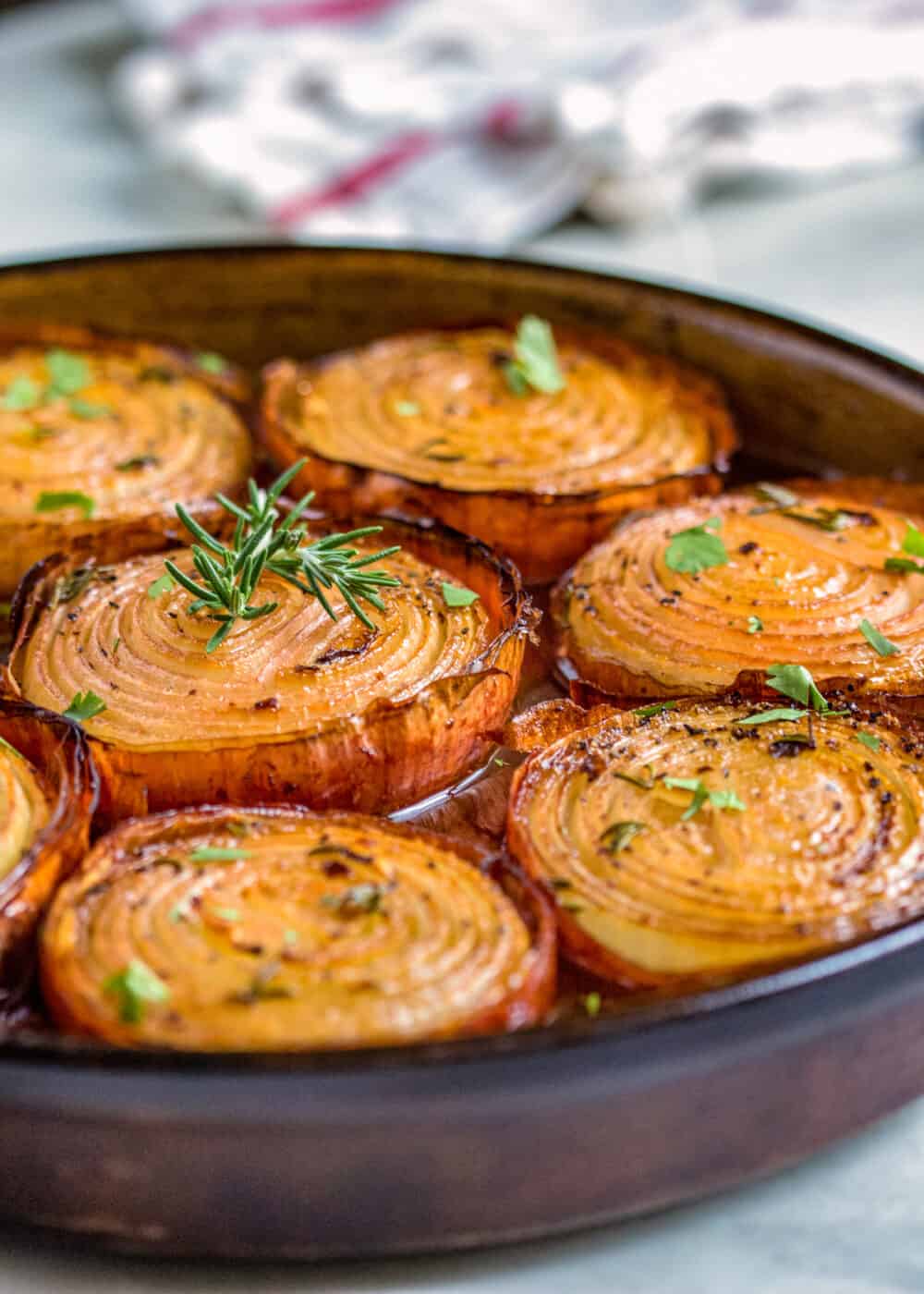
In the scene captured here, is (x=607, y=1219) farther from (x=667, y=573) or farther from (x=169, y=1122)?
(x=667, y=573)

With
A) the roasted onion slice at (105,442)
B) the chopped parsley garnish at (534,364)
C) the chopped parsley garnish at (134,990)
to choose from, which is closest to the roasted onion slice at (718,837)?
the chopped parsley garnish at (134,990)

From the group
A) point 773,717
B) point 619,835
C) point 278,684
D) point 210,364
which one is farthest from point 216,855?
point 210,364

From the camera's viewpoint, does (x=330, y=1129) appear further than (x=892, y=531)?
No

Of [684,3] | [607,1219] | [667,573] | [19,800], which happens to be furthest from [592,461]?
[684,3]

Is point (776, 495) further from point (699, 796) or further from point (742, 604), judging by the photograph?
point (699, 796)

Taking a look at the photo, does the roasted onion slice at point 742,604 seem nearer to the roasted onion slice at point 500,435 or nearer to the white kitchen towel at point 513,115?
the roasted onion slice at point 500,435

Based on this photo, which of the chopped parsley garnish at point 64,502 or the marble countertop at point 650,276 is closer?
the marble countertop at point 650,276
